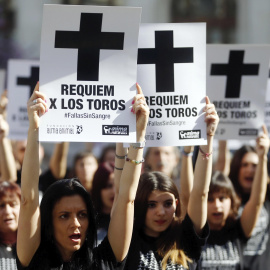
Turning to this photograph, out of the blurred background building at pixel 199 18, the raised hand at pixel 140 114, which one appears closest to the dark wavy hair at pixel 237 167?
the raised hand at pixel 140 114

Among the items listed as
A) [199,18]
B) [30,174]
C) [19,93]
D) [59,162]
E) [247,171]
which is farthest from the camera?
[199,18]

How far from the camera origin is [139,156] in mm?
4328

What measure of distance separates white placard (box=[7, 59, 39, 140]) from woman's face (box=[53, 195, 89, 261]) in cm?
295

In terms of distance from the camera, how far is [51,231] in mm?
4297

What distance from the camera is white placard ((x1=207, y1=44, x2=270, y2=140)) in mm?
6098

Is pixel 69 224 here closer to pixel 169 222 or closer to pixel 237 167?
pixel 169 222

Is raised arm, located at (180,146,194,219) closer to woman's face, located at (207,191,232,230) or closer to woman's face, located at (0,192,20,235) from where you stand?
woman's face, located at (207,191,232,230)

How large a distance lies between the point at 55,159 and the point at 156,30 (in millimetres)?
2793

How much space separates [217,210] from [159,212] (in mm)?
968

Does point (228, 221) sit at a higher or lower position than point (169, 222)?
higher

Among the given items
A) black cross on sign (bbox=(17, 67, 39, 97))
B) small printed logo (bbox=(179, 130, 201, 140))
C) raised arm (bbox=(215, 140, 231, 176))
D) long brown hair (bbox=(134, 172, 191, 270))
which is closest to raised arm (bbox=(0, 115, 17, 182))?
black cross on sign (bbox=(17, 67, 39, 97))

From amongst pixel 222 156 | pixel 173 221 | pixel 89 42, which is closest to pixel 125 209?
pixel 173 221

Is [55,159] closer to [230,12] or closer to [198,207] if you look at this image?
[198,207]

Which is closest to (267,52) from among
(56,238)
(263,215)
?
(263,215)
